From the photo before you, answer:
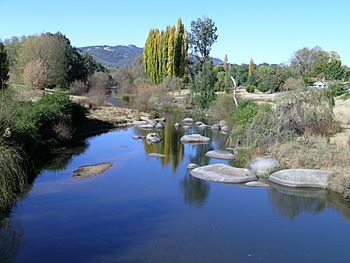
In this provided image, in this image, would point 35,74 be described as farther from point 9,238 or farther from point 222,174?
point 9,238

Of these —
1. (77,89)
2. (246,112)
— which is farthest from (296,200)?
(77,89)

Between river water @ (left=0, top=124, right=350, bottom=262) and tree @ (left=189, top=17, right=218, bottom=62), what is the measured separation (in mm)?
50139

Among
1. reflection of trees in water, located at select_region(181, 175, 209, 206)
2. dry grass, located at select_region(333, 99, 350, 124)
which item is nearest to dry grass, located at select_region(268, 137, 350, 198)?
reflection of trees in water, located at select_region(181, 175, 209, 206)

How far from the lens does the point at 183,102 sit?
55406mm

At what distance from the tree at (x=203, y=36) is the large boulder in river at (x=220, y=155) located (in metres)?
45.4

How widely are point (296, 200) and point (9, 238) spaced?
438 inches

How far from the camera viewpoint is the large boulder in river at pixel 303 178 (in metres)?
18.9

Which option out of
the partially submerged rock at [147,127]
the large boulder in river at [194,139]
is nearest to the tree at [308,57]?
the partially submerged rock at [147,127]

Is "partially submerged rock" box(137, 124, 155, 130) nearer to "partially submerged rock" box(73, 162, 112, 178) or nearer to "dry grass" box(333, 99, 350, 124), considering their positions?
"partially submerged rock" box(73, 162, 112, 178)

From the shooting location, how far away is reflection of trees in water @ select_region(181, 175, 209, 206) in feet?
55.8

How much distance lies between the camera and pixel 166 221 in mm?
14531

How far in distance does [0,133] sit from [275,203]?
37.9ft

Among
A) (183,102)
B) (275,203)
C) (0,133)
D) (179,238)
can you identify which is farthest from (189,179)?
(183,102)

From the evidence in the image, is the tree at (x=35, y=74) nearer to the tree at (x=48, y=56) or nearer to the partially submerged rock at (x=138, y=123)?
the tree at (x=48, y=56)
